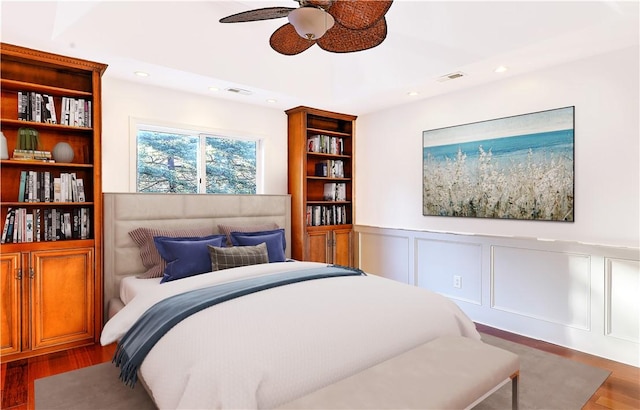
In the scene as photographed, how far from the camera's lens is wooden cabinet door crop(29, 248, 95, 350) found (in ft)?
9.42

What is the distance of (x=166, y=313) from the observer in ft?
6.79

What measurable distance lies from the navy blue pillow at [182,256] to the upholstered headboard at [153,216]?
0.27 metres

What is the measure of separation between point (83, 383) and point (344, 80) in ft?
11.2

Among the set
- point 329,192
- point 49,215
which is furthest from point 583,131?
point 49,215

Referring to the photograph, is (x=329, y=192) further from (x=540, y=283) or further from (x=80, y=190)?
(x=80, y=190)

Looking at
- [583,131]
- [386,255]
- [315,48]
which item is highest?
[315,48]

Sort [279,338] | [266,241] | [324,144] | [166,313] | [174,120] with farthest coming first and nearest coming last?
[324,144] → [174,120] → [266,241] → [166,313] → [279,338]

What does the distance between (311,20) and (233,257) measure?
2.06 m

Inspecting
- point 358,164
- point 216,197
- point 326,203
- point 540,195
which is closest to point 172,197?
point 216,197

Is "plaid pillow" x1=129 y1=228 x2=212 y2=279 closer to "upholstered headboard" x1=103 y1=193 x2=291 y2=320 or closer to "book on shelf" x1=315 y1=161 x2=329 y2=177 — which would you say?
"upholstered headboard" x1=103 y1=193 x2=291 y2=320

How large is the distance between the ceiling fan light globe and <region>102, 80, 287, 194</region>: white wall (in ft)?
7.99

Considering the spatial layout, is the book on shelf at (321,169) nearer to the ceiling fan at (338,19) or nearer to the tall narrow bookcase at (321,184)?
the tall narrow bookcase at (321,184)

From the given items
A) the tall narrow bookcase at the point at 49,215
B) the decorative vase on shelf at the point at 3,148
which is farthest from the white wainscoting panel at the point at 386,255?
the decorative vase on shelf at the point at 3,148

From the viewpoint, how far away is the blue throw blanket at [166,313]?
1969mm
